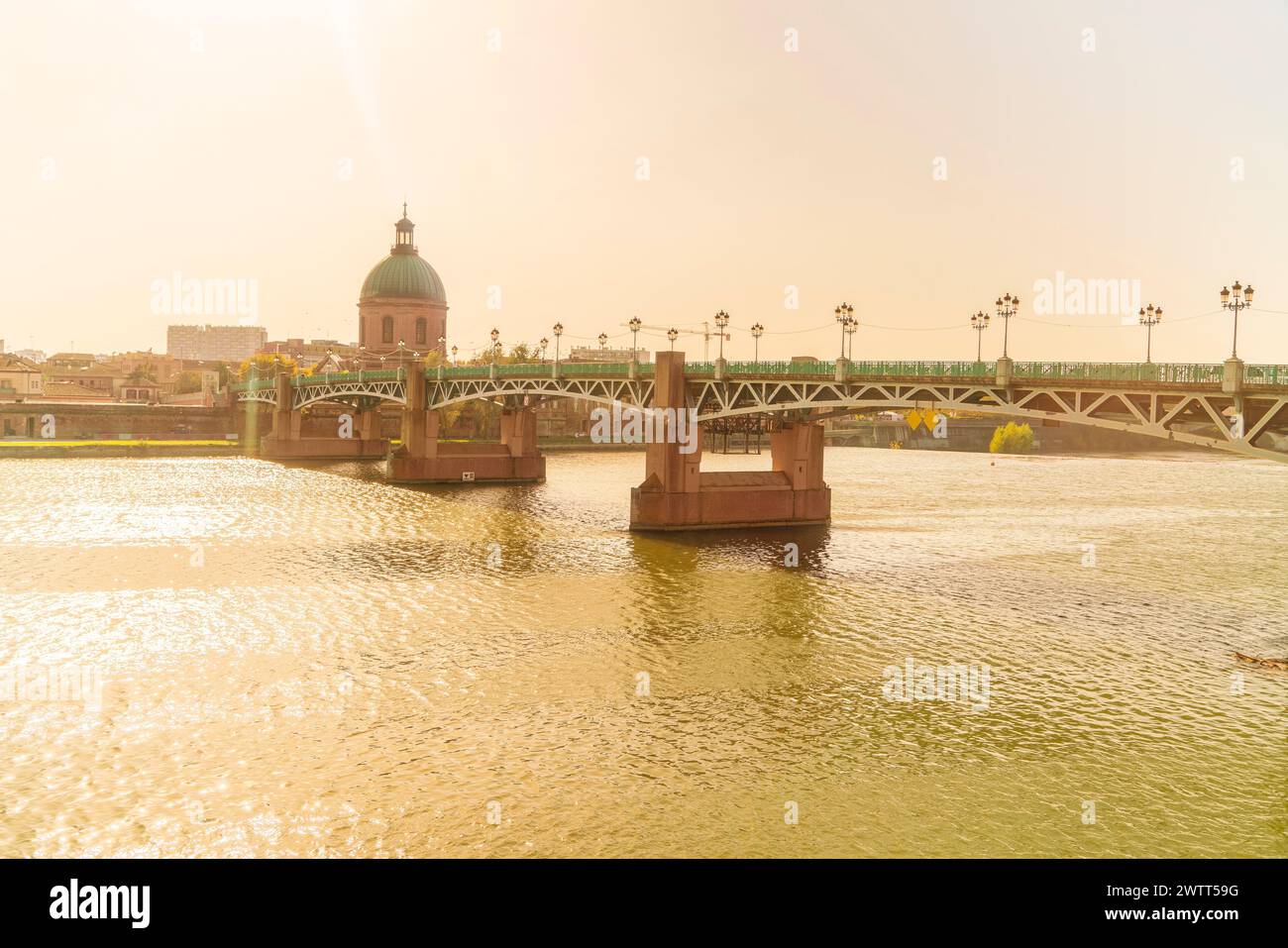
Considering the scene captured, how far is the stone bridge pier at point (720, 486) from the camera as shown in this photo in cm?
5241

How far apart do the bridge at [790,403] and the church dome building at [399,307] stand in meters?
47.6

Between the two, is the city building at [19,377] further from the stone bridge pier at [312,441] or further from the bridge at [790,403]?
the bridge at [790,403]

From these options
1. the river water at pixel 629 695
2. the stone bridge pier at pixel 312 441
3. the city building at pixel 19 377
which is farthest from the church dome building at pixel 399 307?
the river water at pixel 629 695

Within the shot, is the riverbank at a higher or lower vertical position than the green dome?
lower

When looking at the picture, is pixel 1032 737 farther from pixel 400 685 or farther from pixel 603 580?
pixel 603 580

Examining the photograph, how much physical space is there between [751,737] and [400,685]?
878cm

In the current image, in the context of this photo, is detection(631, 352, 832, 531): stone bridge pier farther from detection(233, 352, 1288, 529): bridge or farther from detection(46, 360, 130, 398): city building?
detection(46, 360, 130, 398): city building

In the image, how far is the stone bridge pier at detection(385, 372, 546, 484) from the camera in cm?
8106

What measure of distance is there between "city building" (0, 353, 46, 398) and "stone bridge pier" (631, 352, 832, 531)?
5012 inches

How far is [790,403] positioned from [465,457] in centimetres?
3702

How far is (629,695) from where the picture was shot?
24344mm

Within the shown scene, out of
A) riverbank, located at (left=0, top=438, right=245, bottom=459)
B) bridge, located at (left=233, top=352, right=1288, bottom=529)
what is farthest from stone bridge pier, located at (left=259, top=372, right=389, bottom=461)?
bridge, located at (left=233, top=352, right=1288, bottom=529)
